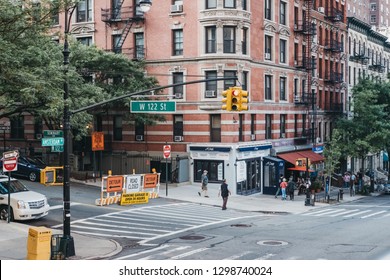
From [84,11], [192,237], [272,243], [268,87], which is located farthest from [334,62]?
[272,243]

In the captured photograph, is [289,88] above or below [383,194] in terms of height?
above

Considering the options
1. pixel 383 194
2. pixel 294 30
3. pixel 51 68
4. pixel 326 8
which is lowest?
pixel 383 194

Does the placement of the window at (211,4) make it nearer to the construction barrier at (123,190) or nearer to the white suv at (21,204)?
the construction barrier at (123,190)

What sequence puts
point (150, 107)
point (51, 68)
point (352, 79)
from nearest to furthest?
point (150, 107) < point (51, 68) < point (352, 79)

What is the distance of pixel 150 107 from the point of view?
922 inches

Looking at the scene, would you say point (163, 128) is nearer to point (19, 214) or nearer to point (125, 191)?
point (125, 191)

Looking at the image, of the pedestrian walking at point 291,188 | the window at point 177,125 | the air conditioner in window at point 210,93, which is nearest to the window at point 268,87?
the air conditioner in window at point 210,93

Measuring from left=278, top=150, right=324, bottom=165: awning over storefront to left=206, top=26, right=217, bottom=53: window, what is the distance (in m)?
11.2

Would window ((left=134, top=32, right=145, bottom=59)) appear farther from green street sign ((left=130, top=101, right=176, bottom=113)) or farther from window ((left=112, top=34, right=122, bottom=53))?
green street sign ((left=130, top=101, right=176, bottom=113))

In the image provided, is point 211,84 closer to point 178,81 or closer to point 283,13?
point 178,81

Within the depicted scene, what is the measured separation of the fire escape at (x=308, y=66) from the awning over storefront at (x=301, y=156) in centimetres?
205

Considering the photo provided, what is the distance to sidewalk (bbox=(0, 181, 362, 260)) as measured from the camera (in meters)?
20.1
